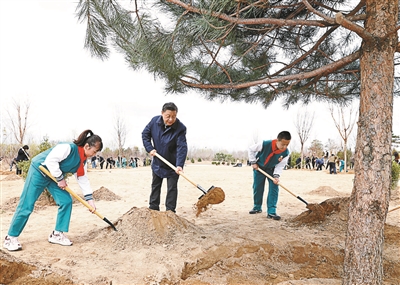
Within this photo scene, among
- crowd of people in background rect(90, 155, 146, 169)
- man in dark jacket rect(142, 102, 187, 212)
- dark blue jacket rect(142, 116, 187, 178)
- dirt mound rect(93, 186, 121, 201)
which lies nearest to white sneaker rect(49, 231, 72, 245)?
man in dark jacket rect(142, 102, 187, 212)

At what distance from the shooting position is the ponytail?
308 centimetres

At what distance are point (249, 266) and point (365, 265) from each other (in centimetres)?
97


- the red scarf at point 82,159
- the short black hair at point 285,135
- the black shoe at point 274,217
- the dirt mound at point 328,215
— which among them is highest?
the short black hair at point 285,135

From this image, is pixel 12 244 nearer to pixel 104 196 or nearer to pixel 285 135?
pixel 285 135

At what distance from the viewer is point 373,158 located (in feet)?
7.56

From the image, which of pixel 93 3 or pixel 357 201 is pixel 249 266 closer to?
pixel 357 201

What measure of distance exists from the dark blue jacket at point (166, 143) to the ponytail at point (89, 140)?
70cm

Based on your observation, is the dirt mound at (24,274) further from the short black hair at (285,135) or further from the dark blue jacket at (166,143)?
the short black hair at (285,135)

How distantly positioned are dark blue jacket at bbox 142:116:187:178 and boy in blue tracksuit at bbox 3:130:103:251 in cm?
77

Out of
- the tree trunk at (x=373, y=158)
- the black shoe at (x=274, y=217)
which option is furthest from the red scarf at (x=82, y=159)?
the black shoe at (x=274, y=217)

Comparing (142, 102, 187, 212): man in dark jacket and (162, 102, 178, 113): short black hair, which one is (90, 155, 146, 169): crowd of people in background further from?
(162, 102, 178, 113): short black hair

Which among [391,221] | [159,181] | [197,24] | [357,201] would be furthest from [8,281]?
[391,221]

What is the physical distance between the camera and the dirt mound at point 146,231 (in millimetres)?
2980

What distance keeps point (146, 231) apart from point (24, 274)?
116 cm
